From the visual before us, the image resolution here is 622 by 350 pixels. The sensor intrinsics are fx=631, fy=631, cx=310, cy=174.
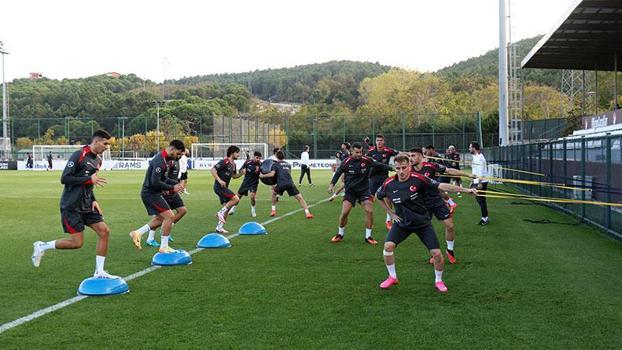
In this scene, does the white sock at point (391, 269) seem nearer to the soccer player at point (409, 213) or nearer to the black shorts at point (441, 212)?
the soccer player at point (409, 213)

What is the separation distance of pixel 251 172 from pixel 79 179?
9632 mm

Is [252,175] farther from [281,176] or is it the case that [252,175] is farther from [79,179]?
[79,179]

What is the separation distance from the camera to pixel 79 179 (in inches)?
309

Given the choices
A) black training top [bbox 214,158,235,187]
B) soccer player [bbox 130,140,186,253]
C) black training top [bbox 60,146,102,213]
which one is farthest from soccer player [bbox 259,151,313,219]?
black training top [bbox 60,146,102,213]

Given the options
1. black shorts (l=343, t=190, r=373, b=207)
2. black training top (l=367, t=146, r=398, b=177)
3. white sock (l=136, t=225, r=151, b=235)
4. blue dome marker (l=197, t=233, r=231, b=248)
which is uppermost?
black training top (l=367, t=146, r=398, b=177)

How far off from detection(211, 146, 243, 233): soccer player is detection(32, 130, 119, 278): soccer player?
18.6 ft

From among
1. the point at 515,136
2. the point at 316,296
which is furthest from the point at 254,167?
the point at 515,136

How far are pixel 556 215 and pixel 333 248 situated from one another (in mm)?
8721

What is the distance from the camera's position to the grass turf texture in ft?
19.4

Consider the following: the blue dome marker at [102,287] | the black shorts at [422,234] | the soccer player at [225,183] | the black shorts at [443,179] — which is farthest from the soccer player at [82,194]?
the black shorts at [443,179]

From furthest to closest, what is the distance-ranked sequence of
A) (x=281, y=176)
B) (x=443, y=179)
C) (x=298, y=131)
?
(x=298, y=131) → (x=443, y=179) → (x=281, y=176)

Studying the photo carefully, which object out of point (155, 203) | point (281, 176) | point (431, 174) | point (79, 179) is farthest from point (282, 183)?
point (79, 179)

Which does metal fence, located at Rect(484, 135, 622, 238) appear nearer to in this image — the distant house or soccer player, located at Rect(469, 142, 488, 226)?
soccer player, located at Rect(469, 142, 488, 226)

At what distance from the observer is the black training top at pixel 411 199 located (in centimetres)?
790
